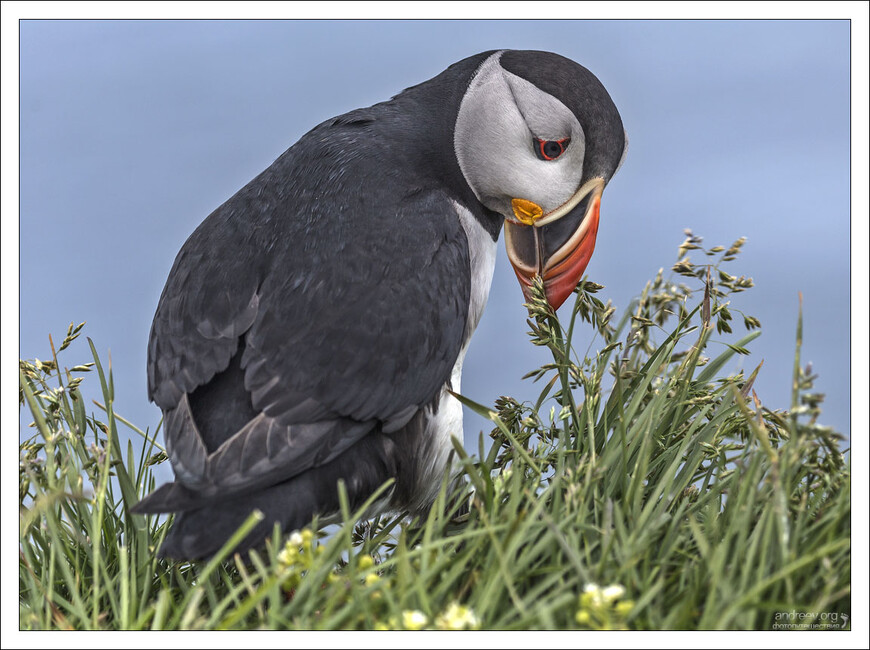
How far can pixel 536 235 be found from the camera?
2303 millimetres

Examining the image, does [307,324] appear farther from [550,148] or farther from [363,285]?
[550,148]

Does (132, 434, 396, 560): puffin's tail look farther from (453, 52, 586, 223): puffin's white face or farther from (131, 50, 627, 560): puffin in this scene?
(453, 52, 586, 223): puffin's white face

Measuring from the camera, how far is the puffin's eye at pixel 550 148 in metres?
2.19

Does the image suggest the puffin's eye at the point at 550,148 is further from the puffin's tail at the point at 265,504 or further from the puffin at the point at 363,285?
the puffin's tail at the point at 265,504

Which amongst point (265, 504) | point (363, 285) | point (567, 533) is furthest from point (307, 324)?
point (567, 533)

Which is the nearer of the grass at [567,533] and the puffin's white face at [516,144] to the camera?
the grass at [567,533]

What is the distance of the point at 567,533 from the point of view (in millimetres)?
1504

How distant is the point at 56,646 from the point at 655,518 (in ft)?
3.64

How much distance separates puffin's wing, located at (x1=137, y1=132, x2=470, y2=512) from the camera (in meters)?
1.68

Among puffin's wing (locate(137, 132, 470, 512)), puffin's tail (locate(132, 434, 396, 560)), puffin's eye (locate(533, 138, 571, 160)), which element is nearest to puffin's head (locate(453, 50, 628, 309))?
puffin's eye (locate(533, 138, 571, 160))

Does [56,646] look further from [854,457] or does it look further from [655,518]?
[854,457]

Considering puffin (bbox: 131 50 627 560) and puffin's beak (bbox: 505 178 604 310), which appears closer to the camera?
puffin (bbox: 131 50 627 560)

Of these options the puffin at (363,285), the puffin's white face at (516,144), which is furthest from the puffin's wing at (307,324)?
the puffin's white face at (516,144)

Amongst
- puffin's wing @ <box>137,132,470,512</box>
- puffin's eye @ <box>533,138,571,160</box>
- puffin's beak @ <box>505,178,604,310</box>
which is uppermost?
puffin's eye @ <box>533,138,571,160</box>
